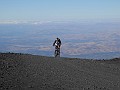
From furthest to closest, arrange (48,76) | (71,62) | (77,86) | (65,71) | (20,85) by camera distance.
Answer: (71,62) < (65,71) < (48,76) < (77,86) < (20,85)

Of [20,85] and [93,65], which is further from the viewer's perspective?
[93,65]

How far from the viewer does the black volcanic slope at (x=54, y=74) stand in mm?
16969

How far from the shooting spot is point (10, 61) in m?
21.7

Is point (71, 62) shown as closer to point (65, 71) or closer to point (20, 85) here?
point (65, 71)

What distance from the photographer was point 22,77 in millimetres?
17984

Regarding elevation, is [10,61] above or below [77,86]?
above

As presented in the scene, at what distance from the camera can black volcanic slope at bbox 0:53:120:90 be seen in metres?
17.0

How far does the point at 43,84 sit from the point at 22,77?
1524mm

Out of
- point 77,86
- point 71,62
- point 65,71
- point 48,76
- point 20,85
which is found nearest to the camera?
point 20,85

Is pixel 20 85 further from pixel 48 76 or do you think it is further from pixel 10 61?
pixel 10 61

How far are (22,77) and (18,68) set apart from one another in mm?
2242

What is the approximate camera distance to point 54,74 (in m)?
20.2

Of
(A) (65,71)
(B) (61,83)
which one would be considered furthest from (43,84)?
(A) (65,71)

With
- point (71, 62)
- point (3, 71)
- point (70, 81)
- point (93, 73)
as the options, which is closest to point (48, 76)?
point (70, 81)
